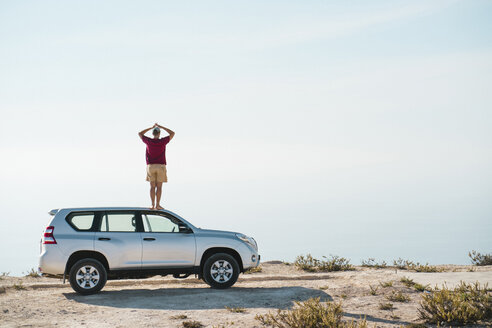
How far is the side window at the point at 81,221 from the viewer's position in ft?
40.1

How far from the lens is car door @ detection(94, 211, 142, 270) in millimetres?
12180

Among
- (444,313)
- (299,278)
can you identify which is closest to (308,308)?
(444,313)

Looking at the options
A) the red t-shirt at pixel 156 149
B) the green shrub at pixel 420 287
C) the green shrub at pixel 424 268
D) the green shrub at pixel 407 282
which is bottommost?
the green shrub at pixel 420 287

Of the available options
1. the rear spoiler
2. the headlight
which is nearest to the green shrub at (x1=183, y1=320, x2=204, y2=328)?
the headlight

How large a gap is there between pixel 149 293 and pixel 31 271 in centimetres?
570

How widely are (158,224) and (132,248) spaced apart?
787 millimetres

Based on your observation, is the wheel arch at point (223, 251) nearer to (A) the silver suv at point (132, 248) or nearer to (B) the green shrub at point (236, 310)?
(A) the silver suv at point (132, 248)

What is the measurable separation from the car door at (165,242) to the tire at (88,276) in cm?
93

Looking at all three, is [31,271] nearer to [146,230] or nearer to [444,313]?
[146,230]

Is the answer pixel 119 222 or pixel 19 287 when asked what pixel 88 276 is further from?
pixel 19 287

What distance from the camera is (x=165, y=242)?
12.5m

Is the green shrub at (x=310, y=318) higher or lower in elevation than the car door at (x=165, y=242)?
lower

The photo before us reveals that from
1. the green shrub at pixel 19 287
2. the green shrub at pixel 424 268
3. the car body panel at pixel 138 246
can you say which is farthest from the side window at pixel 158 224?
the green shrub at pixel 424 268

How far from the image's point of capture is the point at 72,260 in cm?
1211
